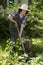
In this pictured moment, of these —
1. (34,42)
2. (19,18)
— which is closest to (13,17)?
Result: (19,18)

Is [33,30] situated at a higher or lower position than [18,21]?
lower

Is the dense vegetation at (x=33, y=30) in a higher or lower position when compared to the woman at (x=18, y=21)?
lower

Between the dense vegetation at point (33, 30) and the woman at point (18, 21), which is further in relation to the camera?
the dense vegetation at point (33, 30)

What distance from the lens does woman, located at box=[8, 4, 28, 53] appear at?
7.85m

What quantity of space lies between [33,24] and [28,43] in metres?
1.42

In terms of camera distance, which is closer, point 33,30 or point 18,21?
point 18,21

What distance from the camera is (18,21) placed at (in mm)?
8133

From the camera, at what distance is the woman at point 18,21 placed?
7852mm

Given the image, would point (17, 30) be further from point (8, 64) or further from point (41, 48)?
point (8, 64)

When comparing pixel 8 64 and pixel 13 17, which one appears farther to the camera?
pixel 13 17

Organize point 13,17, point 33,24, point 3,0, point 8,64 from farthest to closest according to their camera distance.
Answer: point 3,0 < point 33,24 < point 13,17 < point 8,64

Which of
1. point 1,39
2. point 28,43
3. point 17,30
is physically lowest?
point 1,39

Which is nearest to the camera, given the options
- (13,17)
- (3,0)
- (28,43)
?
(13,17)

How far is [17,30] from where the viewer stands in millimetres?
8086
